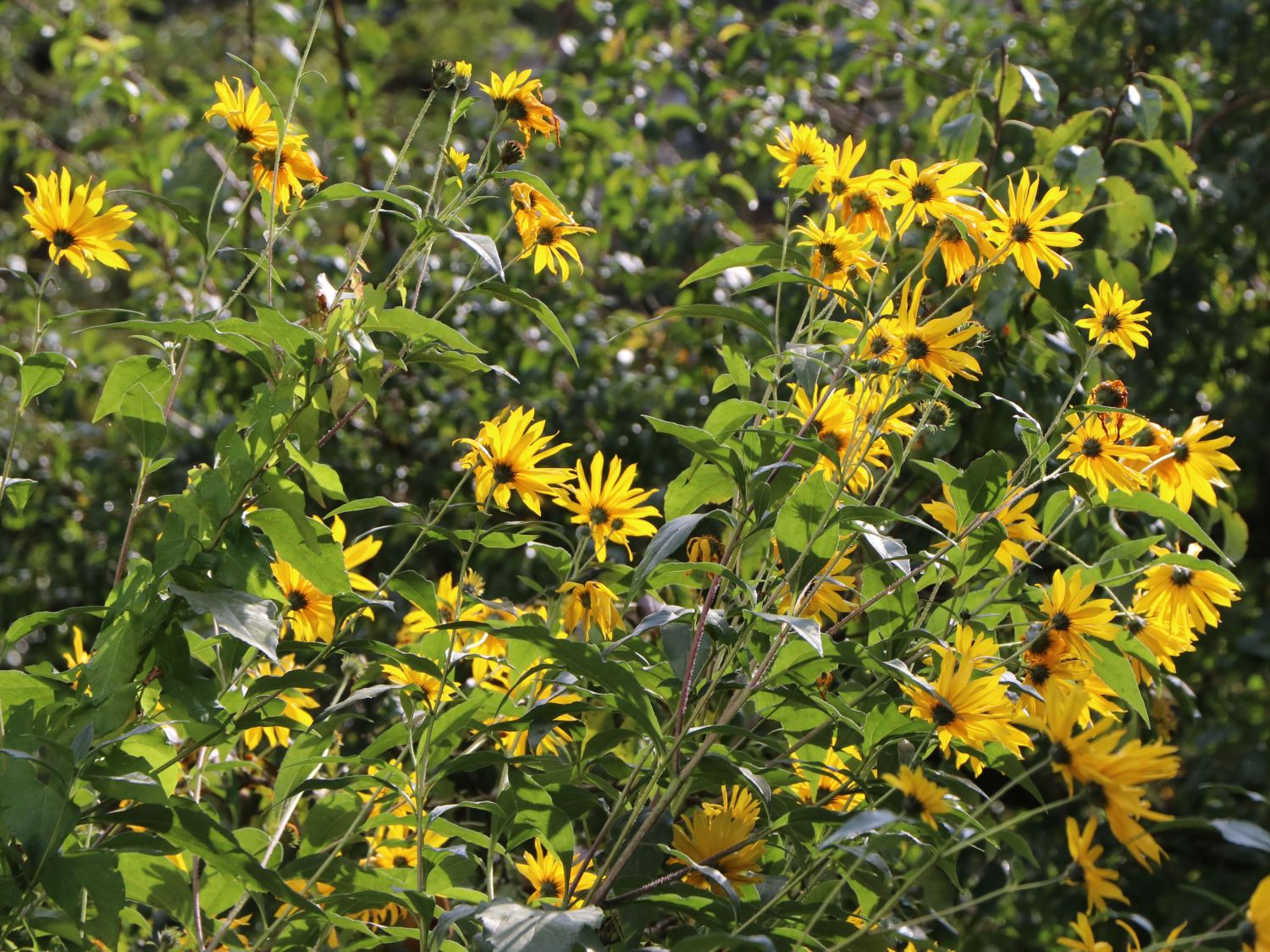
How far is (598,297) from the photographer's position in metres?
2.57

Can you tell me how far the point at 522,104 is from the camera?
1.06 meters

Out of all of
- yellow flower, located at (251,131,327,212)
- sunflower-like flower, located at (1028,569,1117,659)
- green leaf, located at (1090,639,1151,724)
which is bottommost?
green leaf, located at (1090,639,1151,724)

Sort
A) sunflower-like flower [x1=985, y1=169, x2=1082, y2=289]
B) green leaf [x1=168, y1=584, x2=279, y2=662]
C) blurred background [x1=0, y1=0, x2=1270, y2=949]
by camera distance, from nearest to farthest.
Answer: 1. green leaf [x1=168, y1=584, x2=279, y2=662]
2. sunflower-like flower [x1=985, y1=169, x2=1082, y2=289]
3. blurred background [x1=0, y1=0, x2=1270, y2=949]

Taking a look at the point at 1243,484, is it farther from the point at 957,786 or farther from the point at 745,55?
the point at 957,786

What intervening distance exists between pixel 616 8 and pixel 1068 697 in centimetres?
223

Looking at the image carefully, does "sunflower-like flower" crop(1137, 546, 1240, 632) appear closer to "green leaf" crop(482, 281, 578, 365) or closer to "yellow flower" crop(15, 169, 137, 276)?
"green leaf" crop(482, 281, 578, 365)

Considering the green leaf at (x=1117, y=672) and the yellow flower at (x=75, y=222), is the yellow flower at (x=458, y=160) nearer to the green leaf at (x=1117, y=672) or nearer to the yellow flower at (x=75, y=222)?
the yellow flower at (x=75, y=222)

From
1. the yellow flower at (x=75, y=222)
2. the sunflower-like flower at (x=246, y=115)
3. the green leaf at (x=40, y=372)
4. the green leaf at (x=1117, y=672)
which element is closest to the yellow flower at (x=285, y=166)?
the sunflower-like flower at (x=246, y=115)

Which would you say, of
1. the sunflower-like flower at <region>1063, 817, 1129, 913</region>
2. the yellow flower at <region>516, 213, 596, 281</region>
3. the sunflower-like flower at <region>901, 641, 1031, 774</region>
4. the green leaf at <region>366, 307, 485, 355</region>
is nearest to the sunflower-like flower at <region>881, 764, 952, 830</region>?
the sunflower-like flower at <region>901, 641, 1031, 774</region>

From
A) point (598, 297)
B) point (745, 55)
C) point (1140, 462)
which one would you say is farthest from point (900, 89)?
point (1140, 462)

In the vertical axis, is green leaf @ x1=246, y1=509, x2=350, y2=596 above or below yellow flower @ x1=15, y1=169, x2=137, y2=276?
below

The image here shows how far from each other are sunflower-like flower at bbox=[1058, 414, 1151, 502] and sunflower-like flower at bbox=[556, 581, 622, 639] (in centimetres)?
37

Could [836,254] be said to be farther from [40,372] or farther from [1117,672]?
[40,372]

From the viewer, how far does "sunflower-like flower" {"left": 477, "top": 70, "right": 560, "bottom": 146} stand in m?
1.05
